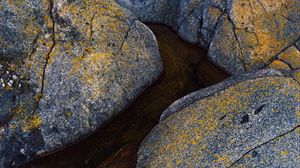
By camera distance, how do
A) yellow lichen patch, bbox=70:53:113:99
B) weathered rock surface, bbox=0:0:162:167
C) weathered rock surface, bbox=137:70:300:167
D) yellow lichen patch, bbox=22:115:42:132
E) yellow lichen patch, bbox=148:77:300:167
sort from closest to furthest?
weathered rock surface, bbox=137:70:300:167, yellow lichen patch, bbox=148:77:300:167, yellow lichen patch, bbox=22:115:42:132, weathered rock surface, bbox=0:0:162:167, yellow lichen patch, bbox=70:53:113:99

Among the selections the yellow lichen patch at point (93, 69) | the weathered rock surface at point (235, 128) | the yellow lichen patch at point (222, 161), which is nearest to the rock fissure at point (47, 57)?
the yellow lichen patch at point (93, 69)

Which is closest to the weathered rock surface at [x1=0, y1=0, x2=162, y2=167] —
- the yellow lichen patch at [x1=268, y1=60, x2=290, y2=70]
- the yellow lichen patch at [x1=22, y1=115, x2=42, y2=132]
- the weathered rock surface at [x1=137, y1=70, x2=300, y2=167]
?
the yellow lichen patch at [x1=22, y1=115, x2=42, y2=132]

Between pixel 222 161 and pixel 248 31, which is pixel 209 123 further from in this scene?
pixel 248 31

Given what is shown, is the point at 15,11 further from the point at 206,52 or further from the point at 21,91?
the point at 206,52

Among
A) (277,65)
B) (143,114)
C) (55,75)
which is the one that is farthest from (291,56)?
(55,75)

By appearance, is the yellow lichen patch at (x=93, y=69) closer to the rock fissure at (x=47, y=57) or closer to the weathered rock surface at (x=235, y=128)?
the rock fissure at (x=47, y=57)

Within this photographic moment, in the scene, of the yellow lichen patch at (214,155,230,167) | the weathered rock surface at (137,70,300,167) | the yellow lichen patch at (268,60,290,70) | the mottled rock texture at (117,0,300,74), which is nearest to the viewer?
the weathered rock surface at (137,70,300,167)

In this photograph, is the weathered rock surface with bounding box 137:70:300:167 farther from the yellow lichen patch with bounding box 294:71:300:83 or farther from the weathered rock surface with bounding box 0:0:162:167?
the weathered rock surface with bounding box 0:0:162:167
